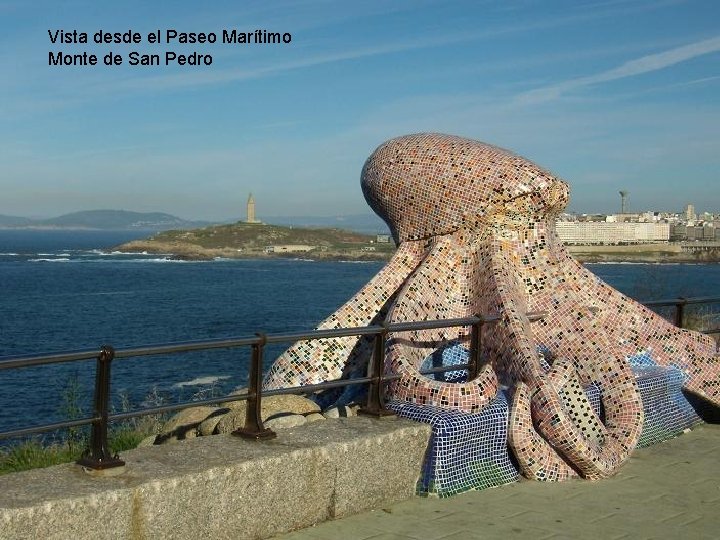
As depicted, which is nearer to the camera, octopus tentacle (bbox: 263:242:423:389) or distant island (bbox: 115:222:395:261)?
octopus tentacle (bbox: 263:242:423:389)

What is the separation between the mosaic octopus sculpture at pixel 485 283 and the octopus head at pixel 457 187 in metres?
0.01

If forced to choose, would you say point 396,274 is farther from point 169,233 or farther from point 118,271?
point 169,233

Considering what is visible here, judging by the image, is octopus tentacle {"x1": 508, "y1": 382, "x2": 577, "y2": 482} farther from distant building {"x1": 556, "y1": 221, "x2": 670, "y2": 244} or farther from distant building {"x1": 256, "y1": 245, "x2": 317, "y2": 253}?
distant building {"x1": 556, "y1": 221, "x2": 670, "y2": 244}

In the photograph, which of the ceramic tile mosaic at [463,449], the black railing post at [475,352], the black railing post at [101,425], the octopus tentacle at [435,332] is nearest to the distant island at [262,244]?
the octopus tentacle at [435,332]

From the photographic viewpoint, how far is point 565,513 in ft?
20.7

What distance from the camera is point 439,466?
259 inches

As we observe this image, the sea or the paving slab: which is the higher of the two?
the paving slab

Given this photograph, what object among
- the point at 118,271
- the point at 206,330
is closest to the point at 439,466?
the point at 206,330

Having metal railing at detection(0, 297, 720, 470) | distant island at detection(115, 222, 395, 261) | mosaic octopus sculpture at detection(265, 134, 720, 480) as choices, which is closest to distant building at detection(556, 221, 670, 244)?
distant island at detection(115, 222, 395, 261)

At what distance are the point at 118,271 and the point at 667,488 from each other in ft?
342

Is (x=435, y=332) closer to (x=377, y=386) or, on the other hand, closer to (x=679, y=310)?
(x=377, y=386)

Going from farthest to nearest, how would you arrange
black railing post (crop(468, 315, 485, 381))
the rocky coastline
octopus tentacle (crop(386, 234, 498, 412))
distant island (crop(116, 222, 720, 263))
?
distant island (crop(116, 222, 720, 263)) → the rocky coastline → black railing post (crop(468, 315, 485, 381)) → octopus tentacle (crop(386, 234, 498, 412))

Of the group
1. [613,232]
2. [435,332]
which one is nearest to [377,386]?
[435,332]

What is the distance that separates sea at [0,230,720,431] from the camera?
2502 centimetres
